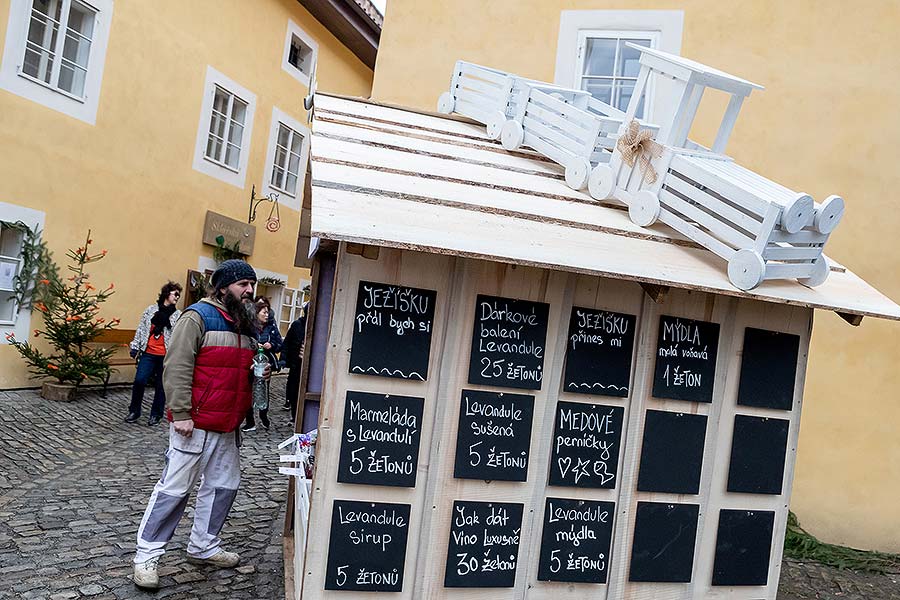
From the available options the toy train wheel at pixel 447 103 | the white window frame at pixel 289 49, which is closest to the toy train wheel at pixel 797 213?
the toy train wheel at pixel 447 103

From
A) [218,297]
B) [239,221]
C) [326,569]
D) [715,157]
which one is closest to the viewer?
[326,569]

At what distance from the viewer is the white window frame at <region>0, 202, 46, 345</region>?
1009 centimetres

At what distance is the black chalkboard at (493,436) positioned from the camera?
371 cm

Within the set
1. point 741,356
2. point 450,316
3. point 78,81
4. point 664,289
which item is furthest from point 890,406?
point 78,81

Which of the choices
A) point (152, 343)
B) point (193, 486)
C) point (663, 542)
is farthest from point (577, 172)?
point (152, 343)

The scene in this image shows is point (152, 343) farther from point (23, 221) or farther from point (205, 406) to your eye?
point (205, 406)

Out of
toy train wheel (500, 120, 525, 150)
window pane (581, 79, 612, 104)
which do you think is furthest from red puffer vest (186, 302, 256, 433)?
window pane (581, 79, 612, 104)

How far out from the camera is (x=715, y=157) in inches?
173

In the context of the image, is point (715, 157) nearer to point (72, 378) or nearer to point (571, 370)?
point (571, 370)

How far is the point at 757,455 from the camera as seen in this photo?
4.15 m

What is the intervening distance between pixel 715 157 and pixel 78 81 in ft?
31.7

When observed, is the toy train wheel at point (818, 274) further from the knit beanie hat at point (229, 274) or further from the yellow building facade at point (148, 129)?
the yellow building facade at point (148, 129)

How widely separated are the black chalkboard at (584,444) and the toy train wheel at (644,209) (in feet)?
3.10

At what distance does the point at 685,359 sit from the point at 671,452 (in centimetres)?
46
